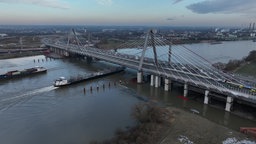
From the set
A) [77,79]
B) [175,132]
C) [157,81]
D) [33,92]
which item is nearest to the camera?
[175,132]

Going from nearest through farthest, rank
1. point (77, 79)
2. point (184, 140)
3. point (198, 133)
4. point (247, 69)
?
point (184, 140) < point (198, 133) < point (77, 79) < point (247, 69)

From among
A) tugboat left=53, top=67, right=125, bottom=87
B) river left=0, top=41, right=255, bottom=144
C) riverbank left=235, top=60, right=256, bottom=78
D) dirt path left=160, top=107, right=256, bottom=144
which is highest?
riverbank left=235, top=60, right=256, bottom=78

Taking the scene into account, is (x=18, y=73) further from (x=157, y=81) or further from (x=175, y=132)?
(x=175, y=132)

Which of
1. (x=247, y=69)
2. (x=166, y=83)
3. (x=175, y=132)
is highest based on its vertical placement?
(x=247, y=69)

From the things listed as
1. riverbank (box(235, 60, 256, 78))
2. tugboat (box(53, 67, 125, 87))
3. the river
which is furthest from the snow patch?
riverbank (box(235, 60, 256, 78))

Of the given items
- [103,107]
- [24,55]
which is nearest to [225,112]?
→ [103,107]

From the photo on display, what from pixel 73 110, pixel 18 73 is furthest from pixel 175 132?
pixel 18 73

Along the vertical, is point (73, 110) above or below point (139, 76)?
below

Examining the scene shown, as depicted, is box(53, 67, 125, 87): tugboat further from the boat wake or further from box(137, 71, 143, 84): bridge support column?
box(137, 71, 143, 84): bridge support column
